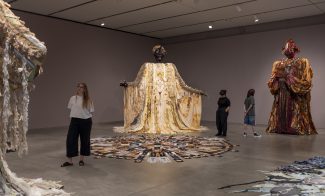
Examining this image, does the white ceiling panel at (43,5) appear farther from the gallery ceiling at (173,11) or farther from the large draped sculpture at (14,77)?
the large draped sculpture at (14,77)

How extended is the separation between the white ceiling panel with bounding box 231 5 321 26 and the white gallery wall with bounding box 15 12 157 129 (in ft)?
12.9

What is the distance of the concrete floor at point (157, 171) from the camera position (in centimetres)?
368

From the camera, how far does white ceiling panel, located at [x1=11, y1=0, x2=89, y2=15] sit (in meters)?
8.34

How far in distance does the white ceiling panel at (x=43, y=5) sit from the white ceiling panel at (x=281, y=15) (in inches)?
182

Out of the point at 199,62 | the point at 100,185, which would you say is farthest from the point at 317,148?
the point at 199,62

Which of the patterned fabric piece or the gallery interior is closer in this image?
the gallery interior

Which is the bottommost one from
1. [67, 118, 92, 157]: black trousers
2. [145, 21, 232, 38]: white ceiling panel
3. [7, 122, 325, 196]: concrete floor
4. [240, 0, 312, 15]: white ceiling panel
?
[7, 122, 325, 196]: concrete floor

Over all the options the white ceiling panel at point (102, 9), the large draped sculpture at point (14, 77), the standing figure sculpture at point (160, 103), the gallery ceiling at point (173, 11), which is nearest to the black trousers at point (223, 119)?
the standing figure sculpture at point (160, 103)

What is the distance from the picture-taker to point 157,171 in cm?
448

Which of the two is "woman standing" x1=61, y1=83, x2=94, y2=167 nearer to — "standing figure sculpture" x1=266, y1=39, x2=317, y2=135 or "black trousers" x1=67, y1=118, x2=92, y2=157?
"black trousers" x1=67, y1=118, x2=92, y2=157

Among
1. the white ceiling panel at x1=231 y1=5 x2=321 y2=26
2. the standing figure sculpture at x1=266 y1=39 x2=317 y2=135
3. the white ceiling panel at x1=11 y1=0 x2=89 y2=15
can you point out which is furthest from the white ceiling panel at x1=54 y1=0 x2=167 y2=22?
the standing figure sculpture at x1=266 y1=39 x2=317 y2=135

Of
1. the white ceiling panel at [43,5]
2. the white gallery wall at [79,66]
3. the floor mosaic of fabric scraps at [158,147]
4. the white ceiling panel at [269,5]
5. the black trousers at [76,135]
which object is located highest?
the white ceiling panel at [269,5]

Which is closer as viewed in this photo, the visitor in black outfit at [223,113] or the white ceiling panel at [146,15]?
the visitor in black outfit at [223,113]

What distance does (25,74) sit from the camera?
2.72 m
